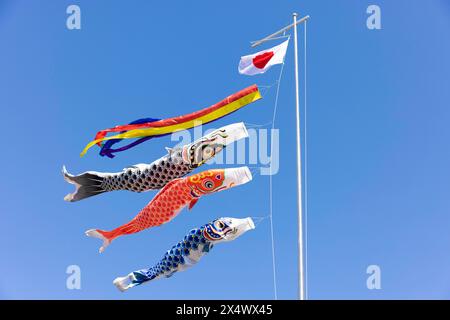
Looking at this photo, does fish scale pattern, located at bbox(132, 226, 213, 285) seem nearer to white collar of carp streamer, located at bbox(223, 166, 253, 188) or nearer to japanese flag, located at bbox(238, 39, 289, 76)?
white collar of carp streamer, located at bbox(223, 166, 253, 188)

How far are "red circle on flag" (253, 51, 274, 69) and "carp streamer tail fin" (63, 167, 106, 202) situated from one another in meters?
6.85

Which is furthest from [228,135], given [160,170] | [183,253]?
[183,253]

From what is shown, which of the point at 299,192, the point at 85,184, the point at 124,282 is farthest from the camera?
the point at 85,184

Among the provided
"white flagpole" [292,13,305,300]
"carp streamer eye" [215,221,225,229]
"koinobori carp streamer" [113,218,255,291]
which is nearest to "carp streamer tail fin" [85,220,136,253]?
"koinobori carp streamer" [113,218,255,291]

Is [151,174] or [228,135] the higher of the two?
[228,135]

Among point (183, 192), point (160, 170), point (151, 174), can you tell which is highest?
point (160, 170)

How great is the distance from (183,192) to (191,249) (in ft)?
6.25

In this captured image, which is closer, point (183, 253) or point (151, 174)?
point (183, 253)

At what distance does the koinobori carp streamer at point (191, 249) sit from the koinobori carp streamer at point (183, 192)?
3.44 feet

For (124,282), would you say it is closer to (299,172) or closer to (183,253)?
(183,253)

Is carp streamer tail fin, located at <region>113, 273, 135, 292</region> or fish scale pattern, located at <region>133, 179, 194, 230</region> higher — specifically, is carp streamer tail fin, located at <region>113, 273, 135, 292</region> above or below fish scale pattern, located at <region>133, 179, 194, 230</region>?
below

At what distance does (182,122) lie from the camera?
2214cm

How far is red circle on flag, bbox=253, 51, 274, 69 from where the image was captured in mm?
21703
